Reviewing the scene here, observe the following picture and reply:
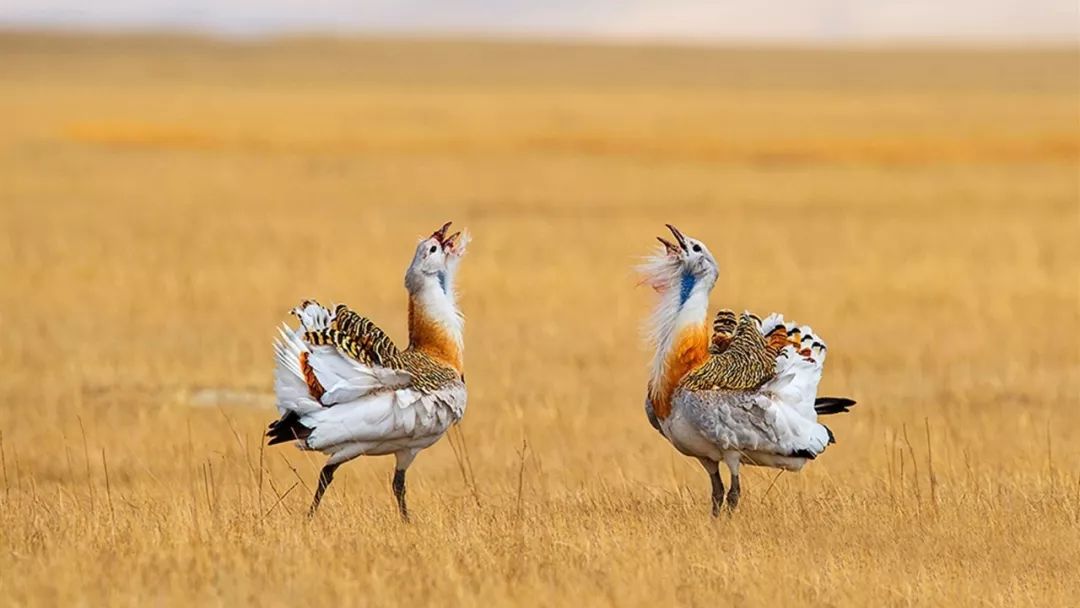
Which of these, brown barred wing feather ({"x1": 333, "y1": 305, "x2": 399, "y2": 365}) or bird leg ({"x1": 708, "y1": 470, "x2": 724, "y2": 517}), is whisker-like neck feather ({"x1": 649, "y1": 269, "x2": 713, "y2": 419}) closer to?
bird leg ({"x1": 708, "y1": 470, "x2": 724, "y2": 517})

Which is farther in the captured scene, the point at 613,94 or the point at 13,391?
the point at 613,94

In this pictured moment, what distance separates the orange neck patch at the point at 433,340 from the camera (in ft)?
23.1

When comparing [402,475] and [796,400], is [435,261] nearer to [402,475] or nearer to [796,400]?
[402,475]

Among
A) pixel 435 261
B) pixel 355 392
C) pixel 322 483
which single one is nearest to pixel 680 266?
pixel 435 261

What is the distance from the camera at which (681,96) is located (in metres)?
73.0

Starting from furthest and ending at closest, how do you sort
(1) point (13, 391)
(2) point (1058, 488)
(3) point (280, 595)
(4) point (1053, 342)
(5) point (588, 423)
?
(4) point (1053, 342) < (1) point (13, 391) < (5) point (588, 423) < (2) point (1058, 488) < (3) point (280, 595)

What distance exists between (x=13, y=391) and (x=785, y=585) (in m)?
7.25

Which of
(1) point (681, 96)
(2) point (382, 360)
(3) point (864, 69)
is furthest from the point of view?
(3) point (864, 69)

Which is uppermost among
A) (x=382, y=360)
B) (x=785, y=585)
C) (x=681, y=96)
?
(x=681, y=96)

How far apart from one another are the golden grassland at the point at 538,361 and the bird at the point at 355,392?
308 mm

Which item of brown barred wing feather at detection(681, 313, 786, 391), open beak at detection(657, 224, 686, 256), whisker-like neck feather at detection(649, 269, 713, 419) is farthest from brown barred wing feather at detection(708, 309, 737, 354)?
open beak at detection(657, 224, 686, 256)

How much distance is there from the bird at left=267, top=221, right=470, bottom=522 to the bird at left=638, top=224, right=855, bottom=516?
0.85 m

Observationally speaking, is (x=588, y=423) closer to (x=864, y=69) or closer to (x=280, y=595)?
(x=280, y=595)

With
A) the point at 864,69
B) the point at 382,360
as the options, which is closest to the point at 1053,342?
the point at 382,360
